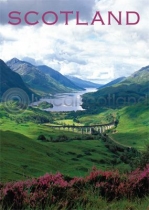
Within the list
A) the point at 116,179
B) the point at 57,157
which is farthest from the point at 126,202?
the point at 57,157

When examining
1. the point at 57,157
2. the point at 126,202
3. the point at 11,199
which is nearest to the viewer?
the point at 11,199

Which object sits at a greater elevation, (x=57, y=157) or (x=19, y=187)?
(x=19, y=187)

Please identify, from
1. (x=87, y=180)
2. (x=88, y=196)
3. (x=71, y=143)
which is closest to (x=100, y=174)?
(x=87, y=180)

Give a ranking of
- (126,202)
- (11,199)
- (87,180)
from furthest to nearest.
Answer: (87,180) < (126,202) < (11,199)

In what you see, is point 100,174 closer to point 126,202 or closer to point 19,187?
point 126,202

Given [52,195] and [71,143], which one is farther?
[71,143]

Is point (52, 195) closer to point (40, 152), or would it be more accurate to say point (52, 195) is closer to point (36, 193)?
point (36, 193)
